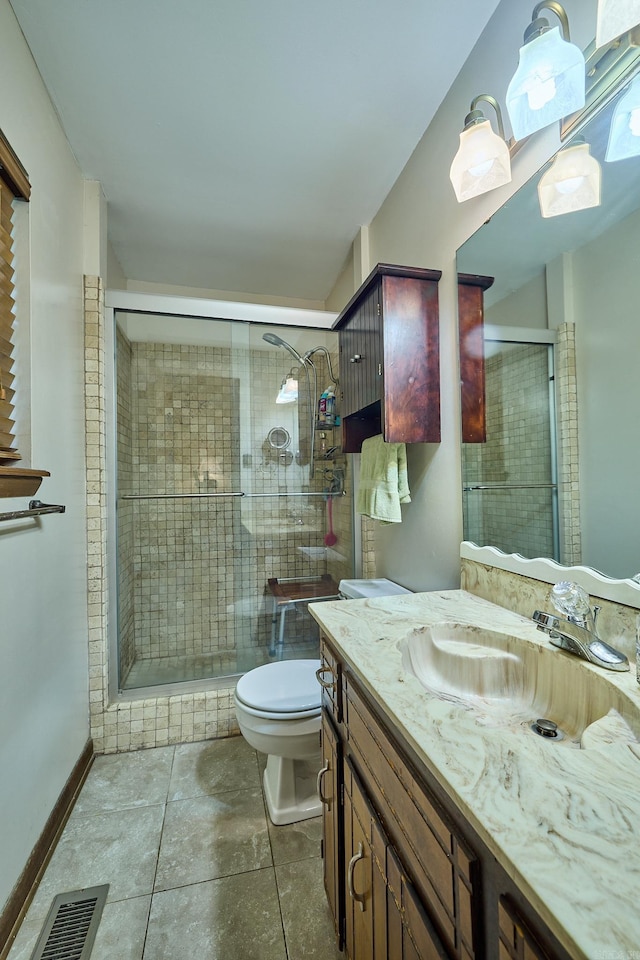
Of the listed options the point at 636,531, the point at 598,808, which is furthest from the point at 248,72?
the point at 598,808

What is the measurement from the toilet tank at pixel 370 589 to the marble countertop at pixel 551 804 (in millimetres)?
1077

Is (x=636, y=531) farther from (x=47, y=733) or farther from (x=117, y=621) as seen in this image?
(x=117, y=621)

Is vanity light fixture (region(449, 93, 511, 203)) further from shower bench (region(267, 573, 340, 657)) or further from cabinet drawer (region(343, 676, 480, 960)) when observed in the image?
shower bench (region(267, 573, 340, 657))

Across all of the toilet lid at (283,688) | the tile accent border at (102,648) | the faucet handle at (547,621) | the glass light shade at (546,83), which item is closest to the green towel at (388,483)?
the toilet lid at (283,688)

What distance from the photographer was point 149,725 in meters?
1.85

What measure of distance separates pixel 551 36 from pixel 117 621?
97.7 inches

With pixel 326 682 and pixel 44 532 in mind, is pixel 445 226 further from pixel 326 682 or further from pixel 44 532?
pixel 44 532

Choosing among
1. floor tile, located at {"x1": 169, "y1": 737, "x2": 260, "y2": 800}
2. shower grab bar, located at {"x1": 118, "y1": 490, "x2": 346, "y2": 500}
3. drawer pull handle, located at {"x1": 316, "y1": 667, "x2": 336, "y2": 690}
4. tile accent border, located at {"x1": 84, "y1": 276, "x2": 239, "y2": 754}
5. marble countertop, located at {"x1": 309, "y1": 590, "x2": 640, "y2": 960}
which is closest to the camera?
marble countertop, located at {"x1": 309, "y1": 590, "x2": 640, "y2": 960}

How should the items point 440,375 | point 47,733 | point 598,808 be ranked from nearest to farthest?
1. point 598,808
2. point 47,733
3. point 440,375

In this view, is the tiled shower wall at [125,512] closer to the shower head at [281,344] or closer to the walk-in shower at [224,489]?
the walk-in shower at [224,489]

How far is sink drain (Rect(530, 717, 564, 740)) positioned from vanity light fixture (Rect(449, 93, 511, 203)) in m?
1.35

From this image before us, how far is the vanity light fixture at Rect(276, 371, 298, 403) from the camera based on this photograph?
2.46 meters

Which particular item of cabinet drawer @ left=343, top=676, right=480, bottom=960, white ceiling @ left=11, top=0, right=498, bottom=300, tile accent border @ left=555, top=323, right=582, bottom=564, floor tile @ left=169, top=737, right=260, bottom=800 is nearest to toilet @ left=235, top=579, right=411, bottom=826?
floor tile @ left=169, top=737, right=260, bottom=800

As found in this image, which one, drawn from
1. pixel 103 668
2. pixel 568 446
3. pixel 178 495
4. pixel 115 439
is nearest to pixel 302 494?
pixel 178 495
